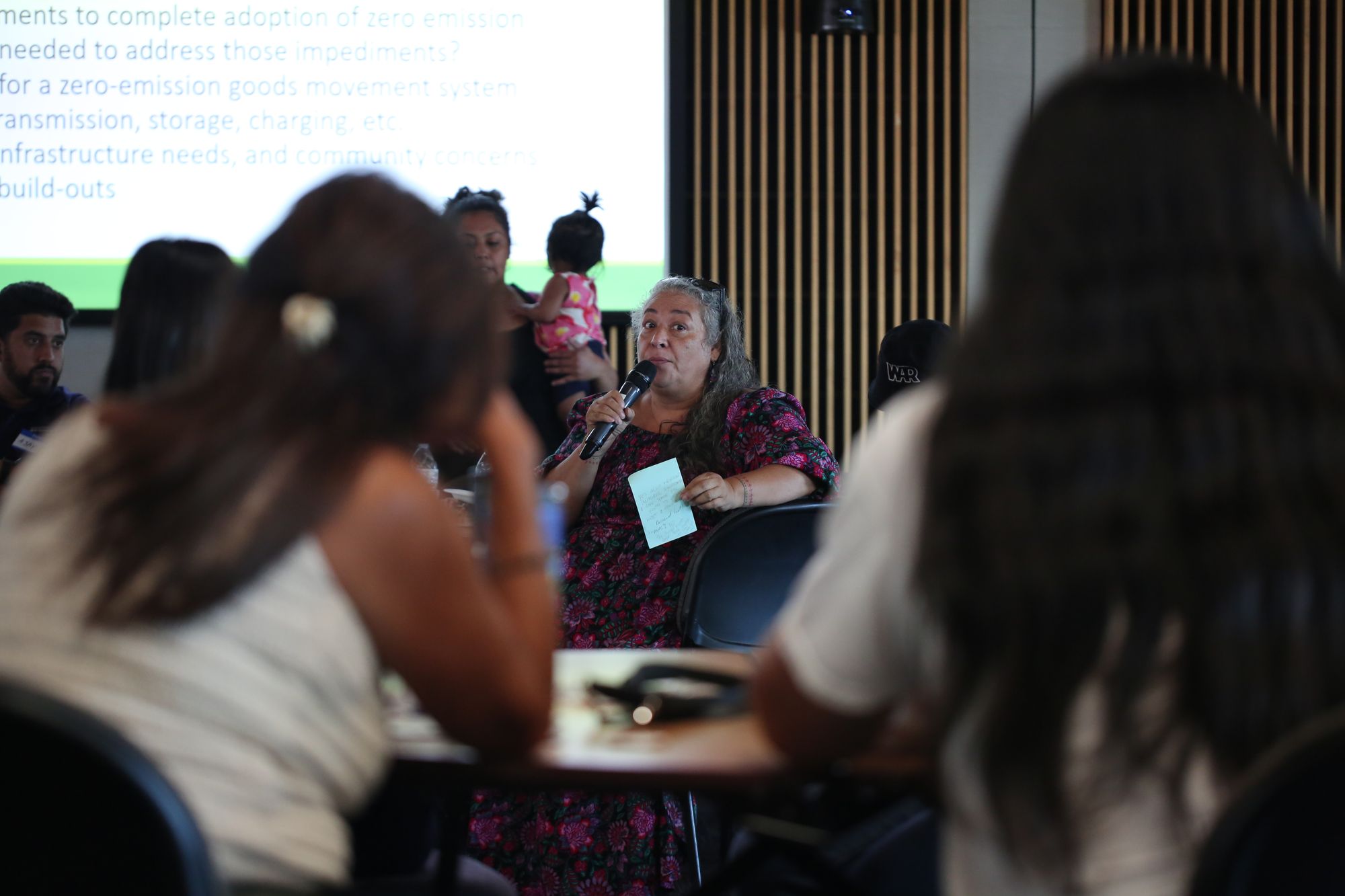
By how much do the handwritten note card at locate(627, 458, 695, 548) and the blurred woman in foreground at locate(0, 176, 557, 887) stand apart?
1.72 metres

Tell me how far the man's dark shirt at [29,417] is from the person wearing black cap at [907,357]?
2335 mm

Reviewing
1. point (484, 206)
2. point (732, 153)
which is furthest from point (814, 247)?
point (484, 206)

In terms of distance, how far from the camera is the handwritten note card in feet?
9.81

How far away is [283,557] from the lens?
117 centimetres

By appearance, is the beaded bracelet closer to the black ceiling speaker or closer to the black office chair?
the black office chair

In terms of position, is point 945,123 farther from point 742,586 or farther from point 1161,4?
point 742,586

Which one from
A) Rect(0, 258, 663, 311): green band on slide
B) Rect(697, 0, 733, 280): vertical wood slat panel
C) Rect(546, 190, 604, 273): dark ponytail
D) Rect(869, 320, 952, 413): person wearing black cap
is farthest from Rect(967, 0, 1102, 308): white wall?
Rect(869, 320, 952, 413): person wearing black cap

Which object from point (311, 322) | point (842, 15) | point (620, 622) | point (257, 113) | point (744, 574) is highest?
point (842, 15)

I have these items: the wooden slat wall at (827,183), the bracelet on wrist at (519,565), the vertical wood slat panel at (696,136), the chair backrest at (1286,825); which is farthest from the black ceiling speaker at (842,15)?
the chair backrest at (1286,825)

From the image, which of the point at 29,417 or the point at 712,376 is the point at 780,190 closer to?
the point at 712,376

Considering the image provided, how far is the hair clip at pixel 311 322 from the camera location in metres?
1.19

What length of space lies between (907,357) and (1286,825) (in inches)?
82.6

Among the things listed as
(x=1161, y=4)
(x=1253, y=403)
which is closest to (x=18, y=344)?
(x=1253, y=403)

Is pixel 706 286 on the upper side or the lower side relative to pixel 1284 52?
lower
